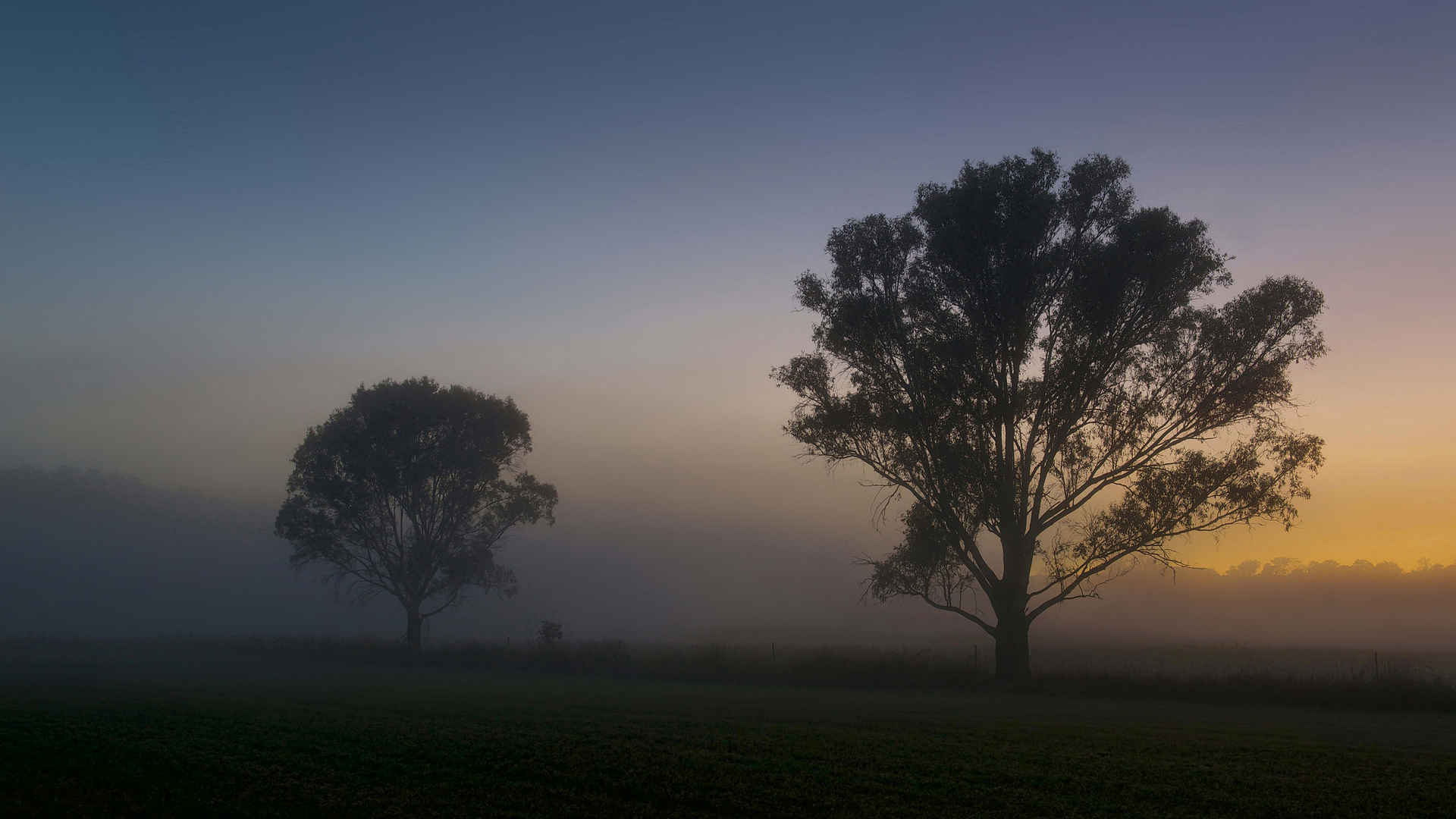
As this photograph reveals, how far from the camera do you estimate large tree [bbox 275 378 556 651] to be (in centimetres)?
5481

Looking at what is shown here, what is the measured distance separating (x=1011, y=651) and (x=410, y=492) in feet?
125

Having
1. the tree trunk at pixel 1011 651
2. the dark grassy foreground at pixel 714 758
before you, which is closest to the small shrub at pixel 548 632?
the dark grassy foreground at pixel 714 758

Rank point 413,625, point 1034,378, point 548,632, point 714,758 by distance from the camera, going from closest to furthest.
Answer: point 714,758, point 1034,378, point 548,632, point 413,625

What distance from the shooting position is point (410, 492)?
5559cm

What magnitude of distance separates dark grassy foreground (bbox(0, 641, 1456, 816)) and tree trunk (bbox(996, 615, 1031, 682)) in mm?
3775

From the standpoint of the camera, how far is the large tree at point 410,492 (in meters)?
54.8

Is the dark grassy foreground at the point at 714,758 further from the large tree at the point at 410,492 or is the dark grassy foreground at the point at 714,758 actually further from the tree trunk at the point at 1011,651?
the large tree at the point at 410,492

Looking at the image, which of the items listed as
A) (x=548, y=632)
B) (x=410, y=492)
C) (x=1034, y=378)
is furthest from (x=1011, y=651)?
(x=410, y=492)

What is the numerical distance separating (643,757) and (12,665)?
145ft

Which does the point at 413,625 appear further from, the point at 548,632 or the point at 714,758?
the point at 714,758

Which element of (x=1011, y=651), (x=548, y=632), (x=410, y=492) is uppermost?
(x=410, y=492)

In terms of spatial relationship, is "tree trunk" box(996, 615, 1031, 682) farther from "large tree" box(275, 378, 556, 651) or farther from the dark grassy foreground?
"large tree" box(275, 378, 556, 651)

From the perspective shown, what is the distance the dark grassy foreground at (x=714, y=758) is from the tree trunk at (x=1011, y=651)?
3775 mm

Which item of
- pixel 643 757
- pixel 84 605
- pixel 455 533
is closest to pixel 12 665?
pixel 455 533
